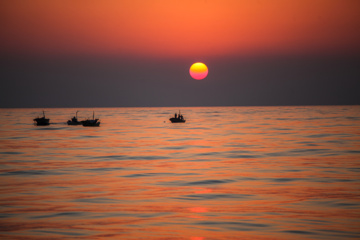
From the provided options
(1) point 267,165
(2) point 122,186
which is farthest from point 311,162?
(2) point 122,186

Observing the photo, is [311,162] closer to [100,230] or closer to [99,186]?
[99,186]

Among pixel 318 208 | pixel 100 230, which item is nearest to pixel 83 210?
pixel 100 230

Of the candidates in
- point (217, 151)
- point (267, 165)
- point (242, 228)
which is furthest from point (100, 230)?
point (217, 151)

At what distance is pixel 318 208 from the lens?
21.1 m

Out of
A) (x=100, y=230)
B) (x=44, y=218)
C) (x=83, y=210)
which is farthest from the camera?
(x=83, y=210)

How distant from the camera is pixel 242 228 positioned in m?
17.7

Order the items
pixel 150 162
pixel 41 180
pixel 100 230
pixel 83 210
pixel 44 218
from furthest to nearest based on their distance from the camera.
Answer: pixel 150 162, pixel 41 180, pixel 83 210, pixel 44 218, pixel 100 230

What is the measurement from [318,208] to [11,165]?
90.4 ft

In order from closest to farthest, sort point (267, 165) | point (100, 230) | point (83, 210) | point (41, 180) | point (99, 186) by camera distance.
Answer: point (100, 230) → point (83, 210) → point (99, 186) → point (41, 180) → point (267, 165)

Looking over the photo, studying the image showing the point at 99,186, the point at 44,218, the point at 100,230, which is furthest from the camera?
the point at 99,186

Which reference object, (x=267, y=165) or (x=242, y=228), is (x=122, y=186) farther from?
(x=267, y=165)

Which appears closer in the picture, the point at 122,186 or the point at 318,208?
the point at 318,208

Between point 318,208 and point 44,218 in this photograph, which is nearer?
point 44,218

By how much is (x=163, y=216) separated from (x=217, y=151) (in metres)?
32.4
